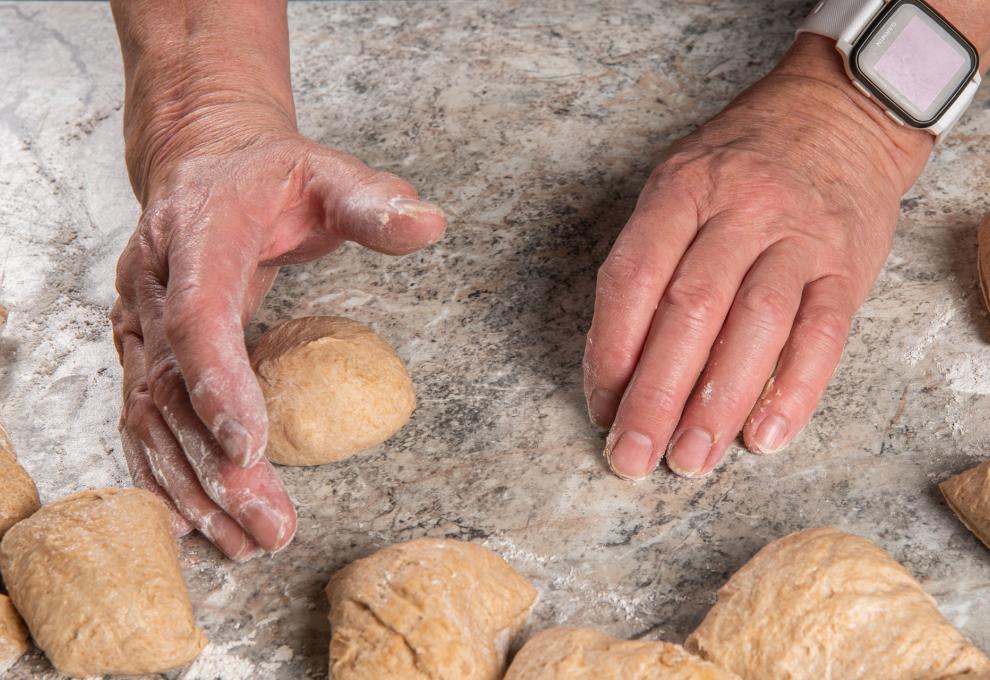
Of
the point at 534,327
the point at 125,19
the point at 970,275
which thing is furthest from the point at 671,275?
the point at 125,19

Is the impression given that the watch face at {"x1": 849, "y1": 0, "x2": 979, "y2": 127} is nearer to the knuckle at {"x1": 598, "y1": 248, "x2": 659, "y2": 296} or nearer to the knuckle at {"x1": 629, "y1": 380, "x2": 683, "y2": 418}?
the knuckle at {"x1": 598, "y1": 248, "x2": 659, "y2": 296}

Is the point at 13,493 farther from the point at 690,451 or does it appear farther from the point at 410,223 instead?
the point at 690,451

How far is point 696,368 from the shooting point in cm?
179

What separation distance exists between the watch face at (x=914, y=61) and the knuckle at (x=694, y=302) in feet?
2.28

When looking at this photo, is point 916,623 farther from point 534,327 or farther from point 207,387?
point 207,387

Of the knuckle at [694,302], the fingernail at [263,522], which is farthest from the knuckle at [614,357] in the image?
the fingernail at [263,522]

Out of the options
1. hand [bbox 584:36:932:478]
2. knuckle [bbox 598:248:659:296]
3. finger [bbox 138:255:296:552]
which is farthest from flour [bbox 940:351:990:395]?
finger [bbox 138:255:296:552]

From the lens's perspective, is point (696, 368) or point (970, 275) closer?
point (696, 368)

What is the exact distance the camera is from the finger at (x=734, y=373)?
5.79ft

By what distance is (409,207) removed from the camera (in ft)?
5.75

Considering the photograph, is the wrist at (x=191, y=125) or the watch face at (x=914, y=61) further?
the watch face at (x=914, y=61)

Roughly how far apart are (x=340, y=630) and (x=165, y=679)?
30cm

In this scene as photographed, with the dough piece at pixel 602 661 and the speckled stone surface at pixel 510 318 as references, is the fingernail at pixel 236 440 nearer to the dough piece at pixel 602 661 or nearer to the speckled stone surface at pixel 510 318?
the speckled stone surface at pixel 510 318

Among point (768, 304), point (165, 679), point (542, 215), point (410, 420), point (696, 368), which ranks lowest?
point (165, 679)
